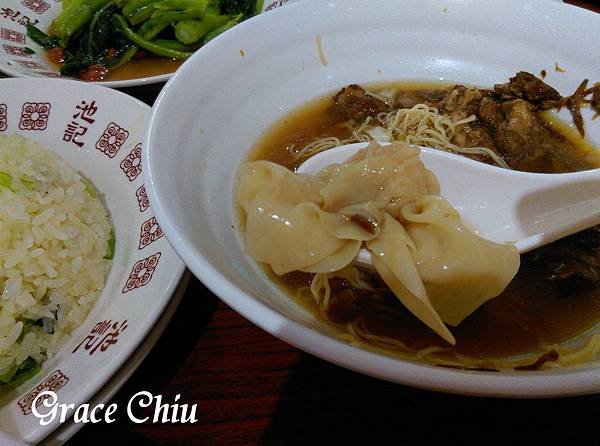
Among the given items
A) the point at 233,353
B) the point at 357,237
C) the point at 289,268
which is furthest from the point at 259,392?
the point at 357,237

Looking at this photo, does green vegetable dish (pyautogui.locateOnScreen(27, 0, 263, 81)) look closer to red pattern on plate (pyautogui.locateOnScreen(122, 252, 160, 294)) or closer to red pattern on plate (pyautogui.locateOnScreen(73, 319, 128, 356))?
red pattern on plate (pyautogui.locateOnScreen(122, 252, 160, 294))

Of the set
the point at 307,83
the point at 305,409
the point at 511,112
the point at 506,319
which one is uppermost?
the point at 307,83

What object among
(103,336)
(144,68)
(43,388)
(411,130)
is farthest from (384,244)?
(144,68)

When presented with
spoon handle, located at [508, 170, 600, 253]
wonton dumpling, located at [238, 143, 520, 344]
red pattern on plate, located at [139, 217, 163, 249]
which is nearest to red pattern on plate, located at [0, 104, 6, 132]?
red pattern on plate, located at [139, 217, 163, 249]

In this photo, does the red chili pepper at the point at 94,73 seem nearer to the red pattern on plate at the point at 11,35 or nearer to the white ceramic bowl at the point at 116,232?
the red pattern on plate at the point at 11,35

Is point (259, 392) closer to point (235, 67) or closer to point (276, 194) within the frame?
point (276, 194)

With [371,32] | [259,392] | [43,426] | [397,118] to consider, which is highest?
[371,32]

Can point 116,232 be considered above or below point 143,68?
below

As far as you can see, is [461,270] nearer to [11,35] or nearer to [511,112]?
[511,112]
